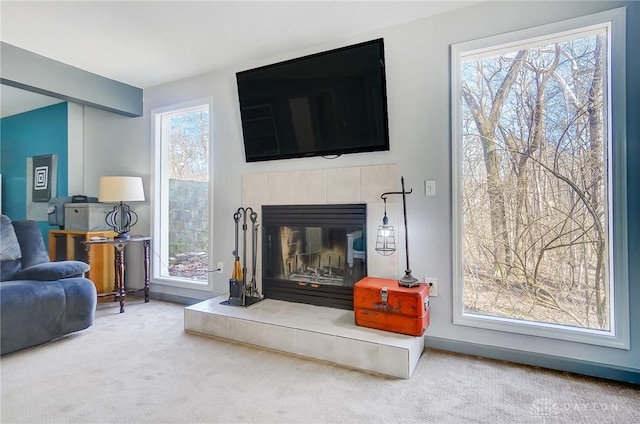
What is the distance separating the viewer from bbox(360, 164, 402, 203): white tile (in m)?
2.44

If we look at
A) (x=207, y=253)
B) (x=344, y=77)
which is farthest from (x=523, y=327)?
(x=207, y=253)

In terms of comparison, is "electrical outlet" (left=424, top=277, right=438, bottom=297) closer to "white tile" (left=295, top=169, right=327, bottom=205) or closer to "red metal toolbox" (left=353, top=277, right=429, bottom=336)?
"red metal toolbox" (left=353, top=277, right=429, bottom=336)

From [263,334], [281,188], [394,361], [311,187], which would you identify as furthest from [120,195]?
[394,361]

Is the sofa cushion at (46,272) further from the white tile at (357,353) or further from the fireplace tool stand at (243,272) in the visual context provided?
the white tile at (357,353)

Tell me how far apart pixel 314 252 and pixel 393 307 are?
0.95 metres

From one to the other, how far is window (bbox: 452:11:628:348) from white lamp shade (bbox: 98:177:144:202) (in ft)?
10.2

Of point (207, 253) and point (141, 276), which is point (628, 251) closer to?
point (207, 253)

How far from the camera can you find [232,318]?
242 centimetres

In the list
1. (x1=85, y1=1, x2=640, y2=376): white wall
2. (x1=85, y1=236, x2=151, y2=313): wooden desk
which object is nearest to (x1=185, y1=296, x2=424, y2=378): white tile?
(x1=85, y1=1, x2=640, y2=376): white wall

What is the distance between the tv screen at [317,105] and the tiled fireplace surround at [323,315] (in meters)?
0.22

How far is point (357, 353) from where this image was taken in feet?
6.52

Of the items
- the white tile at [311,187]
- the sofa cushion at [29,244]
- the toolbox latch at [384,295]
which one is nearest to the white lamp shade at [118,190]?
the sofa cushion at [29,244]

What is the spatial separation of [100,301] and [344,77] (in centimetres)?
336

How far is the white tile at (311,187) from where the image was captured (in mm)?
2723
